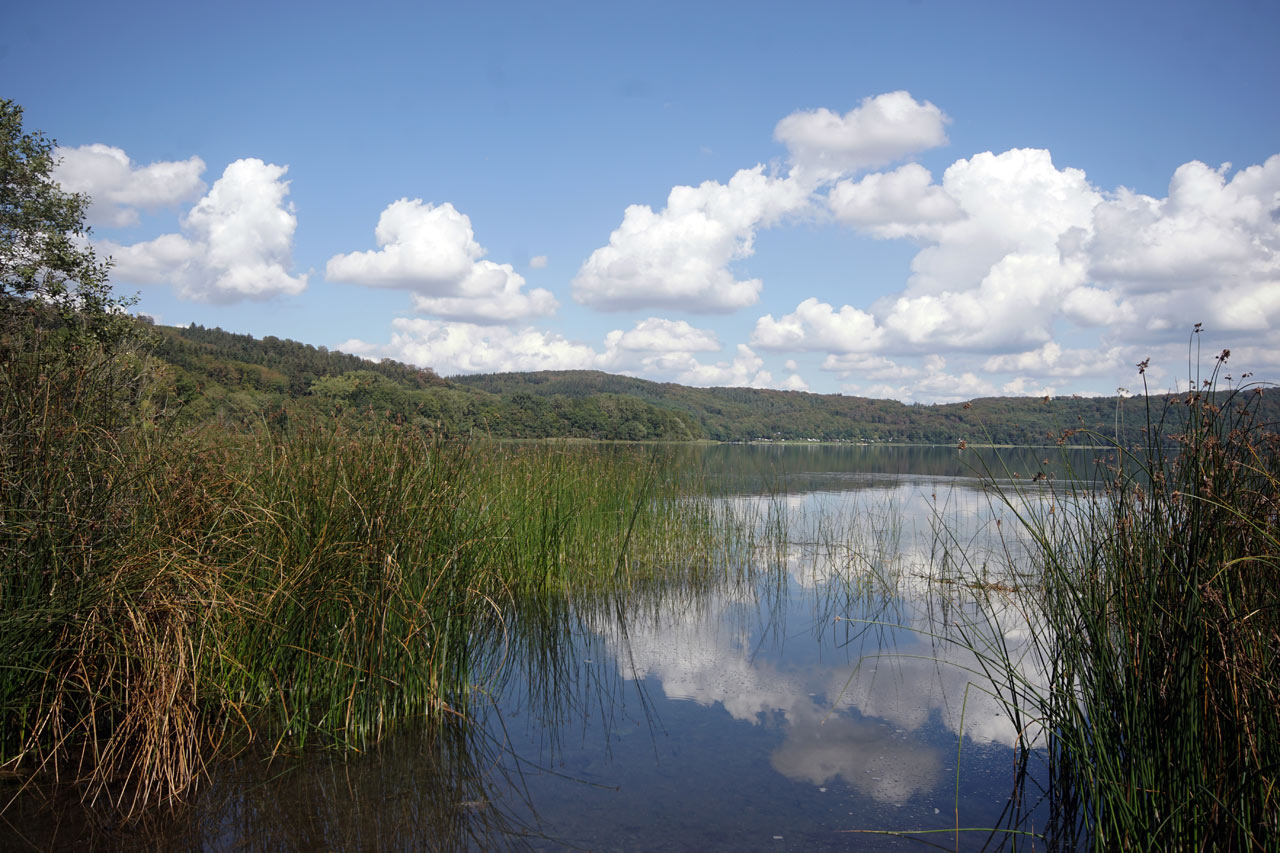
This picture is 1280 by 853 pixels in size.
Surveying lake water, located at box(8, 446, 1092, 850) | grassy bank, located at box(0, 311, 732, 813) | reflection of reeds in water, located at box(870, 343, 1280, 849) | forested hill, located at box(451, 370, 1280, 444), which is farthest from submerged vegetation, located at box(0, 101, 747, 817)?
forested hill, located at box(451, 370, 1280, 444)

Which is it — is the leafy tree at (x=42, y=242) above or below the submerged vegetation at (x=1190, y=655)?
above

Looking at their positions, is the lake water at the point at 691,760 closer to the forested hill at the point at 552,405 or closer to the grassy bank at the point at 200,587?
the grassy bank at the point at 200,587

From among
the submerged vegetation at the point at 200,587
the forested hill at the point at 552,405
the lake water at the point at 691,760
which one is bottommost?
the lake water at the point at 691,760

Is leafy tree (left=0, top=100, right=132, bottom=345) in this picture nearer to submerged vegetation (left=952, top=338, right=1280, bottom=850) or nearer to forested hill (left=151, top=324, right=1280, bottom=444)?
forested hill (left=151, top=324, right=1280, bottom=444)

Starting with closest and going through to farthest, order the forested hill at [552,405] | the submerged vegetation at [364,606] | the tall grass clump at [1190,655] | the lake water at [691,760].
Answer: the tall grass clump at [1190,655] < the submerged vegetation at [364,606] < the lake water at [691,760] < the forested hill at [552,405]

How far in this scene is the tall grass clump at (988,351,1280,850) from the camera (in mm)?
2143

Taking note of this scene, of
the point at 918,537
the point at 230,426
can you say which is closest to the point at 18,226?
the point at 230,426

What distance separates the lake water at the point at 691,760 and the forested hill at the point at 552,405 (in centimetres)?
170

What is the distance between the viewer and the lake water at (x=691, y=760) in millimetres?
2865

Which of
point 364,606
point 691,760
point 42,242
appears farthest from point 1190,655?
point 42,242

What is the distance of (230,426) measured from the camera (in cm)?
631

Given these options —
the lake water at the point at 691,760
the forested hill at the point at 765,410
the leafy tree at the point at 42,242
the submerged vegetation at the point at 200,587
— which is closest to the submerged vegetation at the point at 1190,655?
the lake water at the point at 691,760

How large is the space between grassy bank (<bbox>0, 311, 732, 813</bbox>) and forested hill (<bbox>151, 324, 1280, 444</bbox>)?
101cm

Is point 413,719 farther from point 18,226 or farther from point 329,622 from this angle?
point 18,226
